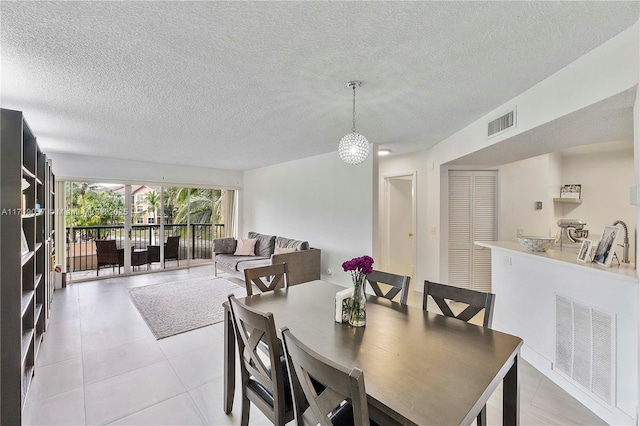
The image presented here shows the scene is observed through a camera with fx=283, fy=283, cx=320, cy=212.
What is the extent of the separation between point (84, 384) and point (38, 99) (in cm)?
266

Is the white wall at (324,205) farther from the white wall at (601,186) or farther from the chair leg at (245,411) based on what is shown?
the white wall at (601,186)

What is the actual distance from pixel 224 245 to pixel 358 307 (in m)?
5.13

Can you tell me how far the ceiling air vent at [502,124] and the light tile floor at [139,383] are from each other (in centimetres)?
226

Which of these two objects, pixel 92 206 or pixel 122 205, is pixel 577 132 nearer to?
pixel 122 205

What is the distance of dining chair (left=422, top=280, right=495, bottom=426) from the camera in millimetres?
1710

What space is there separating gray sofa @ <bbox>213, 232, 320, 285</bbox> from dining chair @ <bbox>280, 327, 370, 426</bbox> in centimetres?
271

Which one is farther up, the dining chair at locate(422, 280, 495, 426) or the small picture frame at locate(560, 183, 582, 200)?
the small picture frame at locate(560, 183, 582, 200)

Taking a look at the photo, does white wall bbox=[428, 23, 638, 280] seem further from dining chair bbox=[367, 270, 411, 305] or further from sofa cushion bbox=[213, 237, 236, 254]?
sofa cushion bbox=[213, 237, 236, 254]

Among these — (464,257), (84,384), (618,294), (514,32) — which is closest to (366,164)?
(464,257)

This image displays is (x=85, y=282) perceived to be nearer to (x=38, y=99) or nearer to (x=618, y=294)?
(x=38, y=99)

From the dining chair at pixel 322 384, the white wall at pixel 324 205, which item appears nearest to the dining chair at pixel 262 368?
the dining chair at pixel 322 384

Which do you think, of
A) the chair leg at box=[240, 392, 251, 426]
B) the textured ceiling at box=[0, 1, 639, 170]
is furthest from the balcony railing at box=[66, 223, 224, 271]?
the chair leg at box=[240, 392, 251, 426]

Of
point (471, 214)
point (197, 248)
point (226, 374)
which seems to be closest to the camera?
point (226, 374)

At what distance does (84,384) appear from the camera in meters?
2.36
